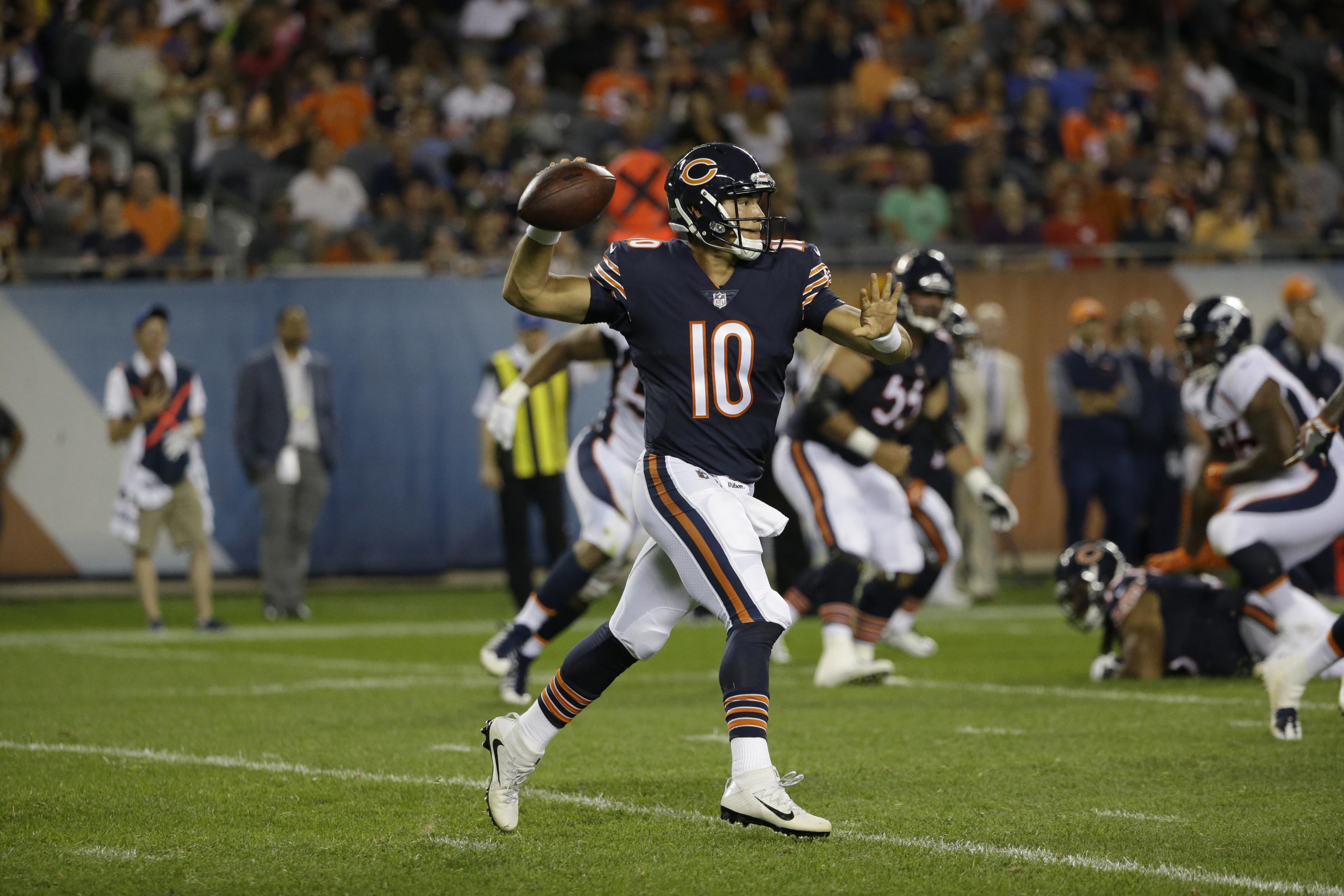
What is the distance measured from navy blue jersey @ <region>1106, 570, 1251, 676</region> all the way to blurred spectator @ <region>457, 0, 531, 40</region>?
36.1ft

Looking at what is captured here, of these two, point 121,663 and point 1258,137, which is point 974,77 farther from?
point 121,663

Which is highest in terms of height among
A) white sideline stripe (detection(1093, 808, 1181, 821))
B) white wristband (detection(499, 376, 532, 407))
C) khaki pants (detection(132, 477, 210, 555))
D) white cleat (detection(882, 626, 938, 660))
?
white wristband (detection(499, 376, 532, 407))

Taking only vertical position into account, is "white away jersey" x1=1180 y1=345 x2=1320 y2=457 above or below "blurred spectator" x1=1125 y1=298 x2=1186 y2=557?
above

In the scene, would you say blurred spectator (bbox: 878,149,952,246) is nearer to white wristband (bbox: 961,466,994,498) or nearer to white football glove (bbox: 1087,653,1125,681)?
white wristband (bbox: 961,466,994,498)

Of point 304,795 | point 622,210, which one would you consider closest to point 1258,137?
point 622,210

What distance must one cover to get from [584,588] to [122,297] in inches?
303

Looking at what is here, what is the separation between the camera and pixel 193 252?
14133mm

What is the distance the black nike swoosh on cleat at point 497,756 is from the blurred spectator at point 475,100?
12011 mm

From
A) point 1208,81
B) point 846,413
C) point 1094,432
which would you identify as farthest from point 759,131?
point 846,413

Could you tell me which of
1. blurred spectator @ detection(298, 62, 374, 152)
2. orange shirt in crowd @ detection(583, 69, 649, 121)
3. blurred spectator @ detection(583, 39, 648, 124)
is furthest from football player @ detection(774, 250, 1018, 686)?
blurred spectator @ detection(298, 62, 374, 152)

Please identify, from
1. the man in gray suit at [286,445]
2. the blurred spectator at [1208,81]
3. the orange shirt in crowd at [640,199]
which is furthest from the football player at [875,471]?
the blurred spectator at [1208,81]

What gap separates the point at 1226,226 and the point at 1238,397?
865 centimetres

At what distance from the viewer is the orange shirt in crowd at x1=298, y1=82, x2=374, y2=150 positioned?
16.0m

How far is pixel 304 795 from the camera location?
5.29 m
